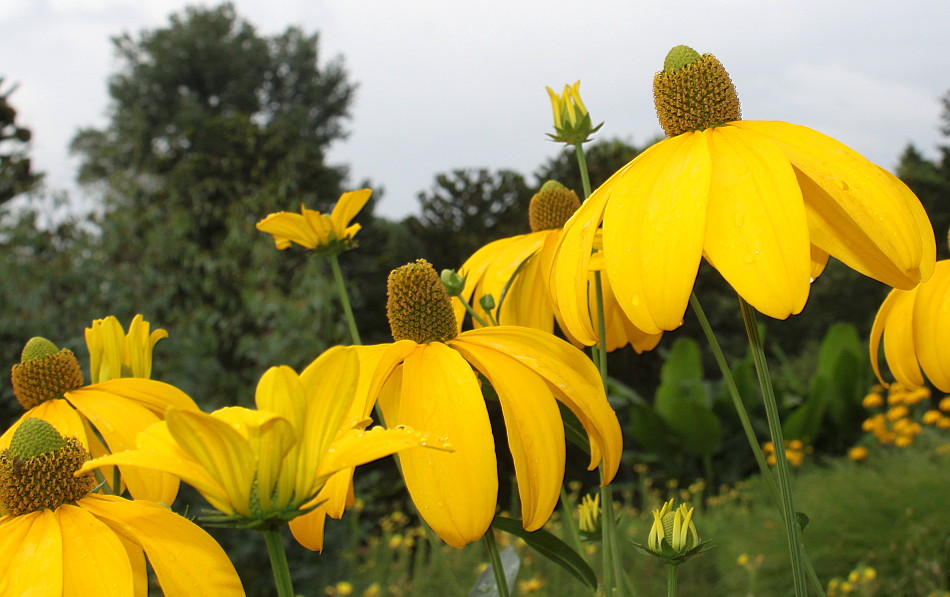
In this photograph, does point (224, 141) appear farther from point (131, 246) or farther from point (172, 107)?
point (172, 107)

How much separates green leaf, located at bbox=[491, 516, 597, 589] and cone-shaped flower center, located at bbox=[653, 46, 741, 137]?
29cm

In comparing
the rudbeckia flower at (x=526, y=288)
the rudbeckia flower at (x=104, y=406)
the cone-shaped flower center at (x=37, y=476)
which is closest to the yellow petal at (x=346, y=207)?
the rudbeckia flower at (x=526, y=288)

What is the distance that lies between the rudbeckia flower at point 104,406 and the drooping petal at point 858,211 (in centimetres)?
42

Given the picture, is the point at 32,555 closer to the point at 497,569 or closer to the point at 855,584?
the point at 497,569

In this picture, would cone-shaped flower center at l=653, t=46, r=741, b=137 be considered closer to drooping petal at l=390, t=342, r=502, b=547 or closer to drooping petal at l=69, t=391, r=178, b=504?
drooping petal at l=390, t=342, r=502, b=547

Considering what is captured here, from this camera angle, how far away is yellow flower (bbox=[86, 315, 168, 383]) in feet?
2.39

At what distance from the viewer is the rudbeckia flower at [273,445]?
0.34m

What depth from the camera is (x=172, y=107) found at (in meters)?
15.4

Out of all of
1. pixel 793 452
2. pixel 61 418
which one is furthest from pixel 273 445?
pixel 793 452

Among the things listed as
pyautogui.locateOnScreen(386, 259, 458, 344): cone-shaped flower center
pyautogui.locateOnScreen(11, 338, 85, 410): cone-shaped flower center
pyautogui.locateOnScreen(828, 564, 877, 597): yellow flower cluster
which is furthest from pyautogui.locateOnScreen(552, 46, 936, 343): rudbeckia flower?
pyautogui.locateOnScreen(828, 564, 877, 597): yellow flower cluster

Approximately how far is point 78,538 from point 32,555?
0.08 feet

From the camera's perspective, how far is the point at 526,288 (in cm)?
76

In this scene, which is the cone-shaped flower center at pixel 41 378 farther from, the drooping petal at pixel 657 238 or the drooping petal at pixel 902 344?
the drooping petal at pixel 902 344

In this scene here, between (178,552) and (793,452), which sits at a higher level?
(178,552)
